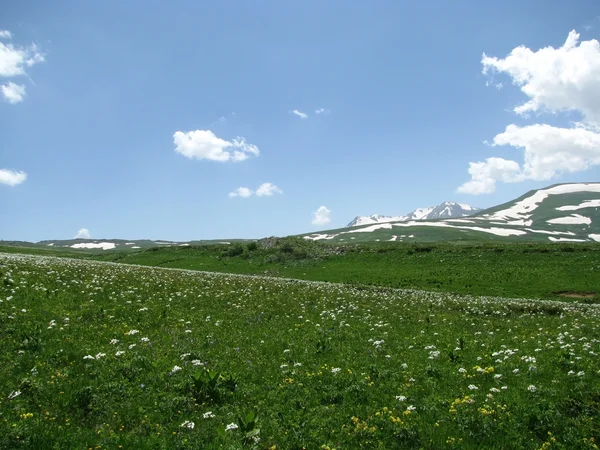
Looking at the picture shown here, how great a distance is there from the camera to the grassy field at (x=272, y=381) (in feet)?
25.9

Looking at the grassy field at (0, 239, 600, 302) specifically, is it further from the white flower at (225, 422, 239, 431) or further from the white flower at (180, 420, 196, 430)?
the white flower at (180, 420, 196, 430)

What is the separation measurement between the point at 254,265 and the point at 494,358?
188 ft

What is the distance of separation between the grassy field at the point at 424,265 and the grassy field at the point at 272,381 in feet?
96.7

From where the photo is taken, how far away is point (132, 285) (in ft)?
83.7

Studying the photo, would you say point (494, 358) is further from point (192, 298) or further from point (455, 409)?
point (192, 298)

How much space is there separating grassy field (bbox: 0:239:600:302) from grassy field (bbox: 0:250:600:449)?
96.7 ft

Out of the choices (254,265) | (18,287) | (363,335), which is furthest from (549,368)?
(254,265)

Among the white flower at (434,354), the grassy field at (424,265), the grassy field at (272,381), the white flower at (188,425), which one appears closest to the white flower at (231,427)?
the grassy field at (272,381)

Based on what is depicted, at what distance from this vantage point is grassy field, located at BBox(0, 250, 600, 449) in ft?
25.9

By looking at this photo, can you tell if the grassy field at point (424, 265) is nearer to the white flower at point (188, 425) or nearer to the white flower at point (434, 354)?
the white flower at point (434, 354)

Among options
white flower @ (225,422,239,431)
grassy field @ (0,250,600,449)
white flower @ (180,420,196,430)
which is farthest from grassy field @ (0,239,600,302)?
white flower @ (180,420,196,430)

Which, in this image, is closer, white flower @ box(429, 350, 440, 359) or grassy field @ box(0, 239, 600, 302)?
white flower @ box(429, 350, 440, 359)

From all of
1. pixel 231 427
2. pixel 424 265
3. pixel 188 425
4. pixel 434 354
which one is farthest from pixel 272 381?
pixel 424 265

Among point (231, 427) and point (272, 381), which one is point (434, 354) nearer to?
point (272, 381)
